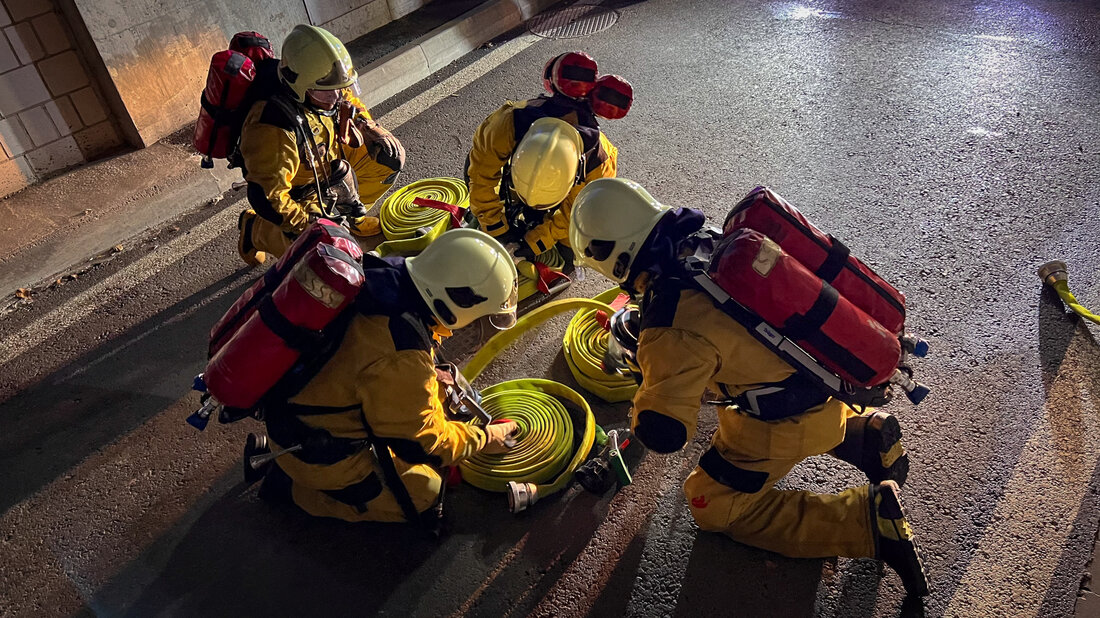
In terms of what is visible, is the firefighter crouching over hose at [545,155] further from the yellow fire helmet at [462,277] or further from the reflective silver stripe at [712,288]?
the reflective silver stripe at [712,288]

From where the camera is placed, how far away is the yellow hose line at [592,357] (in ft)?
13.1

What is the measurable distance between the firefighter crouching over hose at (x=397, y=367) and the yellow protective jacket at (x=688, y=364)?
2.06ft

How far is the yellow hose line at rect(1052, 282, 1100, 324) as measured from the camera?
4211mm

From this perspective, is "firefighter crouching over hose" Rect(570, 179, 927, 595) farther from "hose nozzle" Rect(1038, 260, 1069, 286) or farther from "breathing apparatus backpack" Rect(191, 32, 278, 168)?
"breathing apparatus backpack" Rect(191, 32, 278, 168)

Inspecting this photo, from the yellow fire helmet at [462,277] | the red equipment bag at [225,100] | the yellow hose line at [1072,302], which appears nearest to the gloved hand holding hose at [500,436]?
the yellow fire helmet at [462,277]

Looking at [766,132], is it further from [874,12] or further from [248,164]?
[248,164]

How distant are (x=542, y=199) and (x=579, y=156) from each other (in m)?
0.35

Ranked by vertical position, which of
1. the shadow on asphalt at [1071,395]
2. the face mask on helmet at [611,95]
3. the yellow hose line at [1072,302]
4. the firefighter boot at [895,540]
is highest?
the face mask on helmet at [611,95]

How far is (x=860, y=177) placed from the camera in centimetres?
580

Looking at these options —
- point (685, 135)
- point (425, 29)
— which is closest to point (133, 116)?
point (425, 29)

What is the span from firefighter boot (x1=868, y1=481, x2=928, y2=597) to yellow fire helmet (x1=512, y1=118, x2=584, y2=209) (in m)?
2.16

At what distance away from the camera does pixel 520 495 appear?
338cm

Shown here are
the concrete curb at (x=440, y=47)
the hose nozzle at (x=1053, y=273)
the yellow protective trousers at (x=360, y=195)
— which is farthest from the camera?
the concrete curb at (x=440, y=47)

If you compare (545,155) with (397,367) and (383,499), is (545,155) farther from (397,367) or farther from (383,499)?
(383,499)
